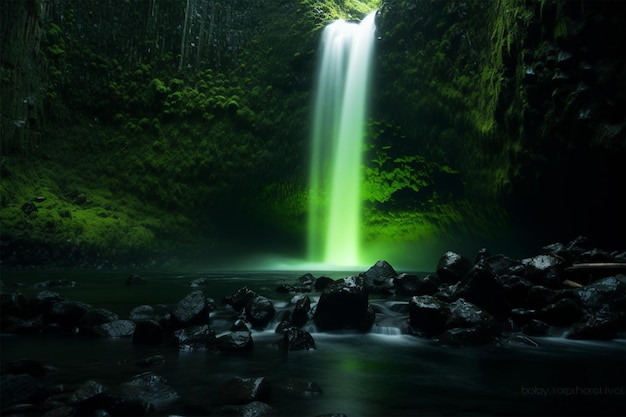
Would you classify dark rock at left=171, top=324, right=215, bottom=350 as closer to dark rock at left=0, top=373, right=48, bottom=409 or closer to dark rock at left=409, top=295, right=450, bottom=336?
dark rock at left=0, top=373, right=48, bottom=409

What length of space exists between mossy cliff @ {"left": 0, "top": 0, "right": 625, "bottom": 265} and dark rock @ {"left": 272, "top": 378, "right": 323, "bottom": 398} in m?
12.3

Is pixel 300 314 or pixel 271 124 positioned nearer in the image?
pixel 300 314

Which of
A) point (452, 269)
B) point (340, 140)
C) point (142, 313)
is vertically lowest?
point (142, 313)

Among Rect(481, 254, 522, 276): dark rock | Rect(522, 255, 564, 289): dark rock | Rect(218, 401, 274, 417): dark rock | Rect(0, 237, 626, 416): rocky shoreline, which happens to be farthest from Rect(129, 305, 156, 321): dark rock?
Rect(522, 255, 564, 289): dark rock

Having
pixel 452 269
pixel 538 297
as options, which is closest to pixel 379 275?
pixel 452 269

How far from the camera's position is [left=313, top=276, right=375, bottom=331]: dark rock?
7.50m

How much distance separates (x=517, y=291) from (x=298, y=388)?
555 centimetres

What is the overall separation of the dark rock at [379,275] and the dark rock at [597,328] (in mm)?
4776

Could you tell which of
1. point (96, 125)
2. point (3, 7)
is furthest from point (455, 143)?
point (3, 7)

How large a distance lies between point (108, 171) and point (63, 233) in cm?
593

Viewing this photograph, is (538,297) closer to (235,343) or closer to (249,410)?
(235,343)

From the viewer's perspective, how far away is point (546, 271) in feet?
30.5

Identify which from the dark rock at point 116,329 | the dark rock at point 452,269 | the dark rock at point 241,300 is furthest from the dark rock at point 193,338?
the dark rock at point 452,269

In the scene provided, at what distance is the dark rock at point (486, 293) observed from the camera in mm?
7621
